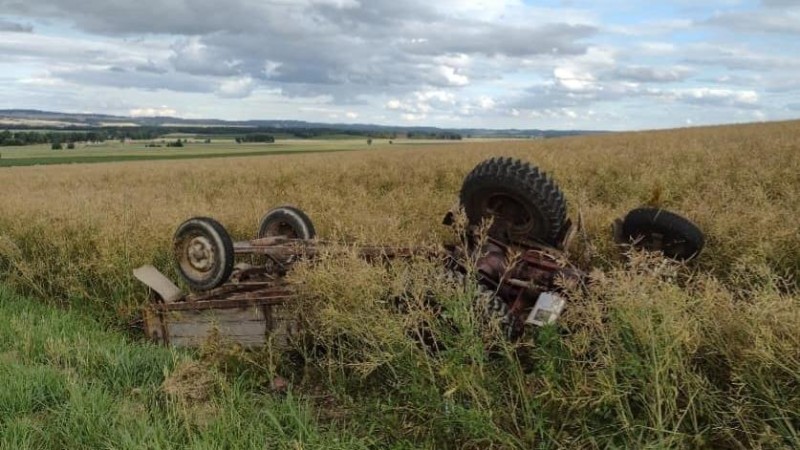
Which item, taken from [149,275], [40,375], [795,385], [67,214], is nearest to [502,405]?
[795,385]

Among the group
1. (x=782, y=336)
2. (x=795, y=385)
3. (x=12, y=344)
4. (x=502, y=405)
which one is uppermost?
(x=782, y=336)

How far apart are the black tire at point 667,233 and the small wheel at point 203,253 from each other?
3.46m

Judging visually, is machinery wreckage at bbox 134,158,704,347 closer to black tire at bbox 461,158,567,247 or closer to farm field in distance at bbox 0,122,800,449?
black tire at bbox 461,158,567,247

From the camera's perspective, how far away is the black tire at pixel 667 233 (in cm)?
523

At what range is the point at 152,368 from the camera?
14.9 feet

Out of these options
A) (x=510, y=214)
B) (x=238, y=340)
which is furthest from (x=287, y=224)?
(x=510, y=214)

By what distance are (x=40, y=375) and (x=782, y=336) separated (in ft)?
14.5

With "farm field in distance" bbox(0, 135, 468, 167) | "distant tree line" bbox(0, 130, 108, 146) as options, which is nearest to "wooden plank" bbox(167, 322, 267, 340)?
"farm field in distance" bbox(0, 135, 468, 167)

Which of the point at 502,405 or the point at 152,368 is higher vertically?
the point at 502,405

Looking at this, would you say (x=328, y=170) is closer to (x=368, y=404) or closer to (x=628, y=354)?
(x=368, y=404)

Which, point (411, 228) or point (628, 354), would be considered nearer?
point (628, 354)

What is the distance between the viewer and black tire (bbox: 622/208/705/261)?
206 inches

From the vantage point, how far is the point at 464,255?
484cm

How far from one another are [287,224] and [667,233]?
12.4 ft
